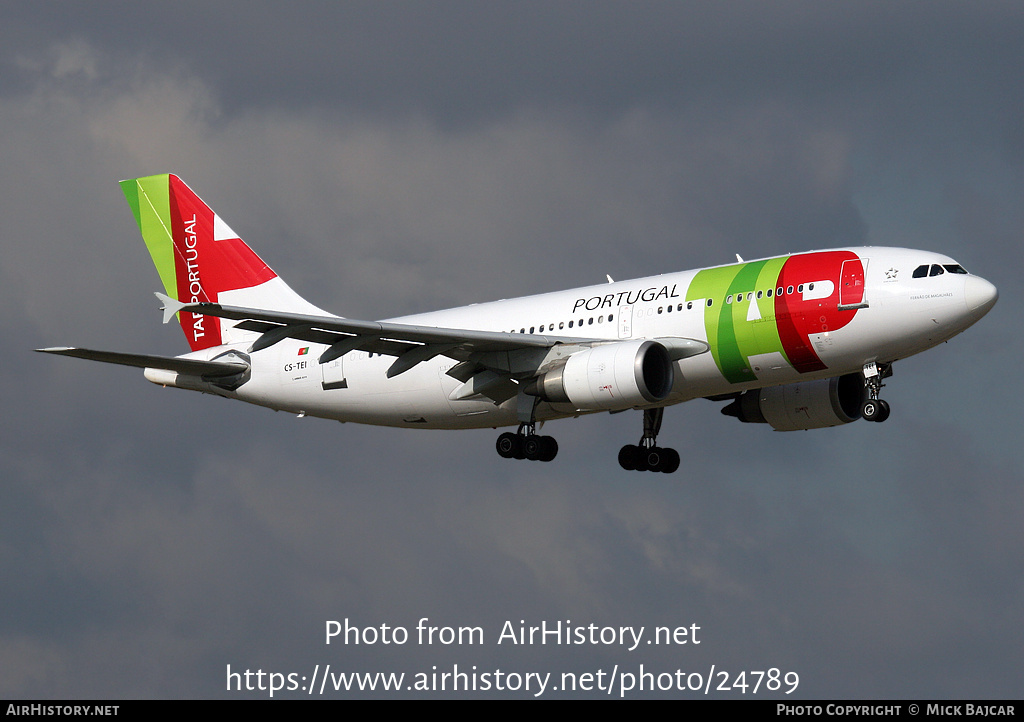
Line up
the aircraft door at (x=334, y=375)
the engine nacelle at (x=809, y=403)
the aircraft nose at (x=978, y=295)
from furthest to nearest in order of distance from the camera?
the engine nacelle at (x=809, y=403), the aircraft door at (x=334, y=375), the aircraft nose at (x=978, y=295)

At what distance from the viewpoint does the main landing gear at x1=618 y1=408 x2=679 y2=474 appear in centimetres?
4556

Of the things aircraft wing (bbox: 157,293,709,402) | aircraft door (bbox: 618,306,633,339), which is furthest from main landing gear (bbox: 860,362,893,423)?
aircraft door (bbox: 618,306,633,339)

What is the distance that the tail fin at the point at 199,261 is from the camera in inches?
1930

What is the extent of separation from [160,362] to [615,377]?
44.0ft

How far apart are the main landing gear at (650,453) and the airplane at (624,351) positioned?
0.14ft

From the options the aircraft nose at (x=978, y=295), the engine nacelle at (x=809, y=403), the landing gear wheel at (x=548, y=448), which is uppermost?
the aircraft nose at (x=978, y=295)

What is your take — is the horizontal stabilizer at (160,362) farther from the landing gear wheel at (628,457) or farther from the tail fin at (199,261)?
the landing gear wheel at (628,457)

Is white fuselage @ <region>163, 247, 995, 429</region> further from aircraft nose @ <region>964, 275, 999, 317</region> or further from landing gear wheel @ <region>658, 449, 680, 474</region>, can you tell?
landing gear wheel @ <region>658, 449, 680, 474</region>

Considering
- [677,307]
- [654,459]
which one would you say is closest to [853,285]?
[677,307]

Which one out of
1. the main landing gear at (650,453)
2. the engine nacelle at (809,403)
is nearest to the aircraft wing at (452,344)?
the main landing gear at (650,453)

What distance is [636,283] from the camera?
136 ft

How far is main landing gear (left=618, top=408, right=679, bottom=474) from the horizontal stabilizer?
471 inches

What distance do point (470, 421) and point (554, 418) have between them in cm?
280

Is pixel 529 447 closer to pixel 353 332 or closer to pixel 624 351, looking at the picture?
pixel 624 351
